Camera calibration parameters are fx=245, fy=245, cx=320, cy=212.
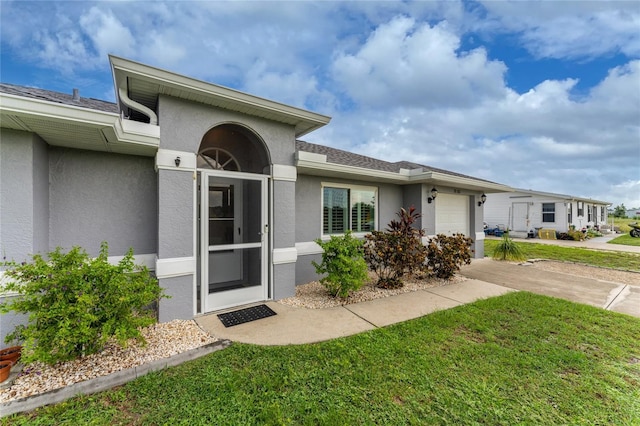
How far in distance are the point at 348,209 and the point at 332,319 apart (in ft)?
12.2

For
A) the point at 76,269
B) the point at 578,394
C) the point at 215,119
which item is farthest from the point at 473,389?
the point at 215,119

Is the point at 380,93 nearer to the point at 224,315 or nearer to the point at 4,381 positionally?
the point at 224,315

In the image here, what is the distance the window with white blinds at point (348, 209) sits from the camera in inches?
275

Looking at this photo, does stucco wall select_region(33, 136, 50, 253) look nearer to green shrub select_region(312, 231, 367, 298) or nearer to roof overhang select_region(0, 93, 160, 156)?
roof overhang select_region(0, 93, 160, 156)

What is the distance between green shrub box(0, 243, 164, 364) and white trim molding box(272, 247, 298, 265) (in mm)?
2376

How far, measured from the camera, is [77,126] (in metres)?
3.20

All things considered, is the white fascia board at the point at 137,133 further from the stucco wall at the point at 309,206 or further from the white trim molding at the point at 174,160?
the stucco wall at the point at 309,206

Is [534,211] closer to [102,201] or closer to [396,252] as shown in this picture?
[396,252]

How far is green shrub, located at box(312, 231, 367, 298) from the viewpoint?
508 cm

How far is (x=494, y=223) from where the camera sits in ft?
73.0

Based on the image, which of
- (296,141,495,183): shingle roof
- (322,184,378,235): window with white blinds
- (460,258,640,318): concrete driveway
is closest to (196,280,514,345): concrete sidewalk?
(460,258,640,318): concrete driveway

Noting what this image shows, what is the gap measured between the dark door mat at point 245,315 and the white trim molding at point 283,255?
941 millimetres

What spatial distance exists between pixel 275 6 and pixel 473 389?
26.0ft

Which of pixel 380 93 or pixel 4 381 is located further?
pixel 380 93
